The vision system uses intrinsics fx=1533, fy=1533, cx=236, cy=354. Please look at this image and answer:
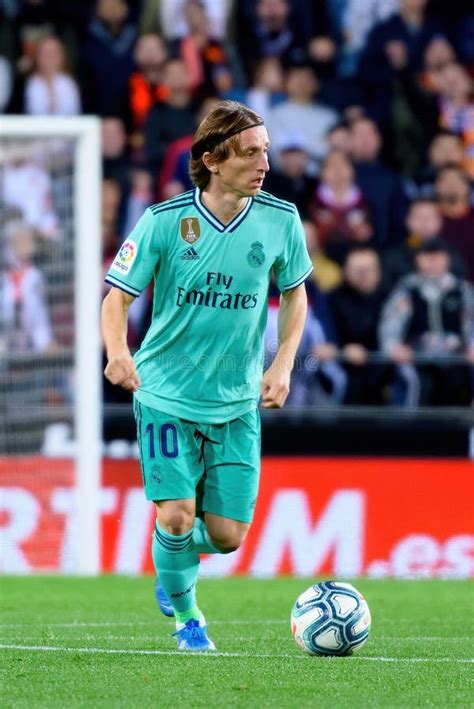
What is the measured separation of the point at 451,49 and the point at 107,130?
425 cm

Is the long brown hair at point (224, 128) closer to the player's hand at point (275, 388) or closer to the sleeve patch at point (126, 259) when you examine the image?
the sleeve patch at point (126, 259)

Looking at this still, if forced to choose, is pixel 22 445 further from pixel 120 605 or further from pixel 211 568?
pixel 120 605

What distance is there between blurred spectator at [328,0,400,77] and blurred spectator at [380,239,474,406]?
374cm

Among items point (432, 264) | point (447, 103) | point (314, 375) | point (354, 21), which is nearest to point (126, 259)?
point (314, 375)

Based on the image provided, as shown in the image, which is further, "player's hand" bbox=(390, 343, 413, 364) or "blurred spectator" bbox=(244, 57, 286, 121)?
"blurred spectator" bbox=(244, 57, 286, 121)

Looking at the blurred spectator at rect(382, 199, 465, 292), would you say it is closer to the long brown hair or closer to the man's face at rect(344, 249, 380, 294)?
the man's face at rect(344, 249, 380, 294)

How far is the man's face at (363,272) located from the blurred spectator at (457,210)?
1.29 metres

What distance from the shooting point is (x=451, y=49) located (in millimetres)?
16891

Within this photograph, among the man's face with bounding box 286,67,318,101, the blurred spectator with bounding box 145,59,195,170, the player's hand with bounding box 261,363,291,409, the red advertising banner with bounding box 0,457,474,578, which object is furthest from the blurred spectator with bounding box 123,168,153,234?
the player's hand with bounding box 261,363,291,409

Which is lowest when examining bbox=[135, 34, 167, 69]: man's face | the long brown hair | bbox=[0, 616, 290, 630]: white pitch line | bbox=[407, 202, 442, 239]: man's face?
bbox=[0, 616, 290, 630]: white pitch line

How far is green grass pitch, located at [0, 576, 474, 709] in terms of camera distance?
5.11 metres

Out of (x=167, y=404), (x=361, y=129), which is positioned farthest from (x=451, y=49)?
(x=167, y=404)

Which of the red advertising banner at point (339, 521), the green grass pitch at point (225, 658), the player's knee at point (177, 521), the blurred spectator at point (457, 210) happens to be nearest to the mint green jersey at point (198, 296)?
Answer: the player's knee at point (177, 521)

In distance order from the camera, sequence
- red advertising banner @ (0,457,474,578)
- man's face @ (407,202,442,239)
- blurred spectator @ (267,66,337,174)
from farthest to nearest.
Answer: blurred spectator @ (267,66,337,174)
man's face @ (407,202,442,239)
red advertising banner @ (0,457,474,578)
